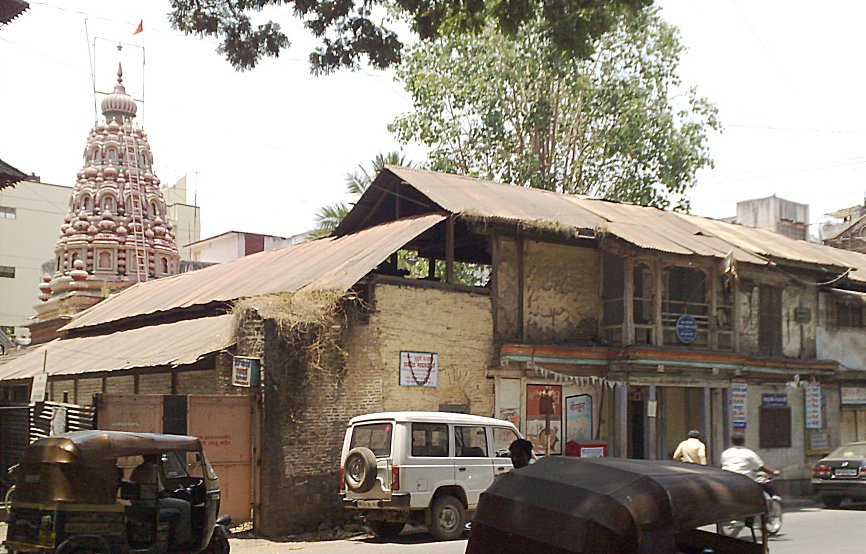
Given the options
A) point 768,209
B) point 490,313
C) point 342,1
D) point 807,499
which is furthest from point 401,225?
point 768,209

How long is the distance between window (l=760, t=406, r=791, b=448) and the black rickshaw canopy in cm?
1821

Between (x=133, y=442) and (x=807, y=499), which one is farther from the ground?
(x=133, y=442)

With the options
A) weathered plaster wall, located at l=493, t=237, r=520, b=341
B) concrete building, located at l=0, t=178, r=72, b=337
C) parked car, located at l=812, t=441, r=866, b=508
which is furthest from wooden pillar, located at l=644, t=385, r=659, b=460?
concrete building, located at l=0, t=178, r=72, b=337

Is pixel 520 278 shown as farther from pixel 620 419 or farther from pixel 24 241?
pixel 24 241

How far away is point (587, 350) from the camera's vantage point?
2102 centimetres

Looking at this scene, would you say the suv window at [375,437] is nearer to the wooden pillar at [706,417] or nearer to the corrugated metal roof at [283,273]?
the corrugated metal roof at [283,273]

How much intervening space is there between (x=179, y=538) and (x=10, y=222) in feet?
182

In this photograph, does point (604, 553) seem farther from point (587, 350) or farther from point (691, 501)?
point (587, 350)

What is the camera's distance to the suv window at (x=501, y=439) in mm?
16031

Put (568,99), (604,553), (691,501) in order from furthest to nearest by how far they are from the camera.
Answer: (568,99) < (691,501) < (604,553)

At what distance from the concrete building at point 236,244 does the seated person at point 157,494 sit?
146 ft

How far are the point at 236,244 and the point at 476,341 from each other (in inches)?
1643

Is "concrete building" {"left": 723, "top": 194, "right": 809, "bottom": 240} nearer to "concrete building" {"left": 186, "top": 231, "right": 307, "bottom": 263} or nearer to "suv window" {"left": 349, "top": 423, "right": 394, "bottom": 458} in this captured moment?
"concrete building" {"left": 186, "top": 231, "right": 307, "bottom": 263}

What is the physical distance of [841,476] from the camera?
21516 millimetres
